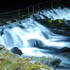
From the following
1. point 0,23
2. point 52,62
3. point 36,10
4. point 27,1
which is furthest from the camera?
point 27,1

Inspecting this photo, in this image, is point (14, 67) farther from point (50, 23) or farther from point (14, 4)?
point (14, 4)

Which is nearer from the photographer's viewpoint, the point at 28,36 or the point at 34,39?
the point at 34,39

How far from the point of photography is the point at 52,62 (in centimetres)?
700

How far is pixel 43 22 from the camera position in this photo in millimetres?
15344

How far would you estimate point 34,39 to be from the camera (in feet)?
38.3

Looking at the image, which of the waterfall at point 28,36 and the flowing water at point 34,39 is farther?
the waterfall at point 28,36

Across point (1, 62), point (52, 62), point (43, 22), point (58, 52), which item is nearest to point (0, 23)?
point (43, 22)

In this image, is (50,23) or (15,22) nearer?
(15,22)

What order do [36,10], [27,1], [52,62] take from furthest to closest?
[27,1]
[36,10]
[52,62]

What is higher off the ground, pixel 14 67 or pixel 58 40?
pixel 14 67

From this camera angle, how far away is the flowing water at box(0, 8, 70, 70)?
980 centimetres

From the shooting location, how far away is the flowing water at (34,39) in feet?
32.2

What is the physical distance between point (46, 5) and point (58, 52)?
10.6 m

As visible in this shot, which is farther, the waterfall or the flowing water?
the waterfall
